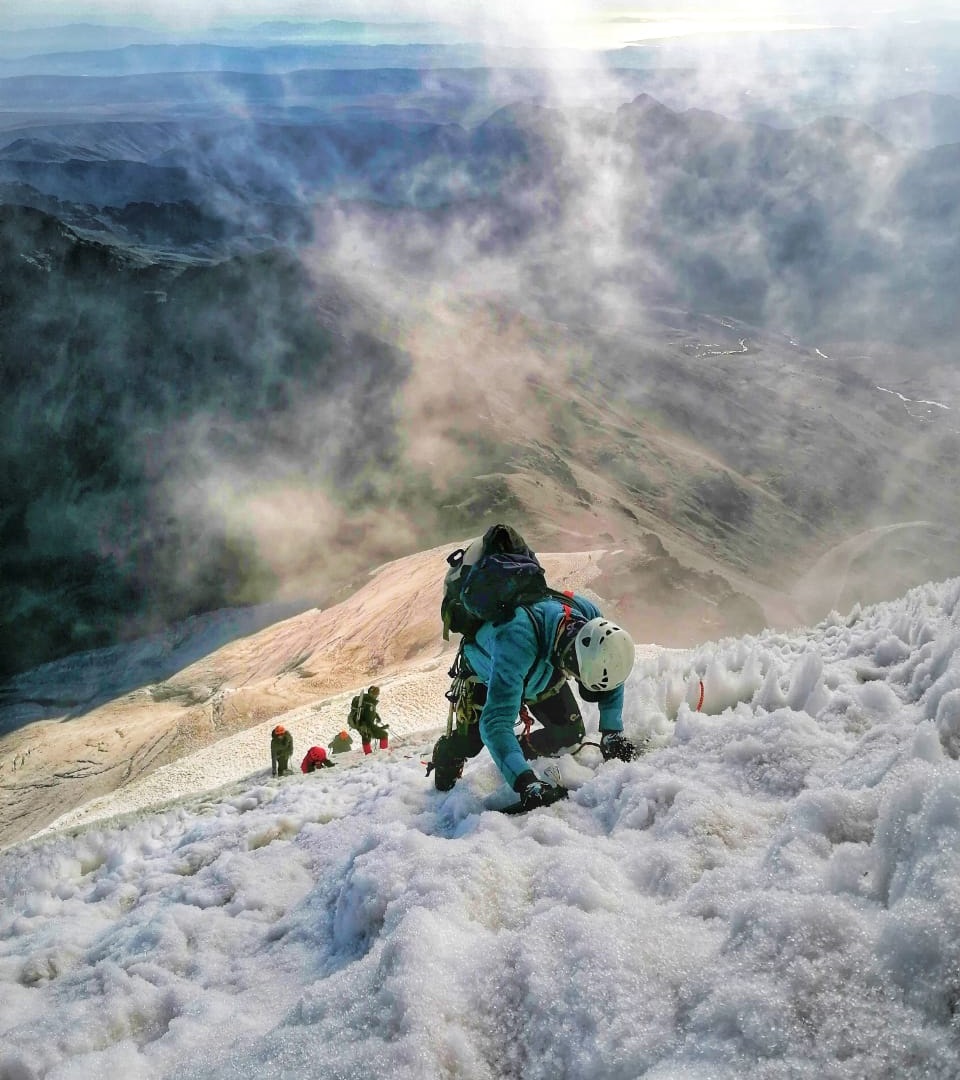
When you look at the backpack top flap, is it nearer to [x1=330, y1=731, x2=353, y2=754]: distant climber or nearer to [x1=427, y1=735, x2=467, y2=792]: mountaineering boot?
[x1=427, y1=735, x2=467, y2=792]: mountaineering boot

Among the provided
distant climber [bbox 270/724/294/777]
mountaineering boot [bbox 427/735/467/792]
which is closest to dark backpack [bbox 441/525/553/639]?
mountaineering boot [bbox 427/735/467/792]

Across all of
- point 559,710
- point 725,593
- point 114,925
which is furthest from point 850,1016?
point 725,593

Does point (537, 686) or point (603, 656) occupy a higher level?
point (603, 656)

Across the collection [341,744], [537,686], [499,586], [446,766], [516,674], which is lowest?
[341,744]

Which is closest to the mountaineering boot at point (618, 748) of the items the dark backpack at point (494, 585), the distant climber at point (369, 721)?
the dark backpack at point (494, 585)

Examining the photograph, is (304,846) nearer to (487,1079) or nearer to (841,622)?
(487,1079)

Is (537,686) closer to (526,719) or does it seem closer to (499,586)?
(526,719)

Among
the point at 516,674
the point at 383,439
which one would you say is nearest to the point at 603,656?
the point at 516,674
